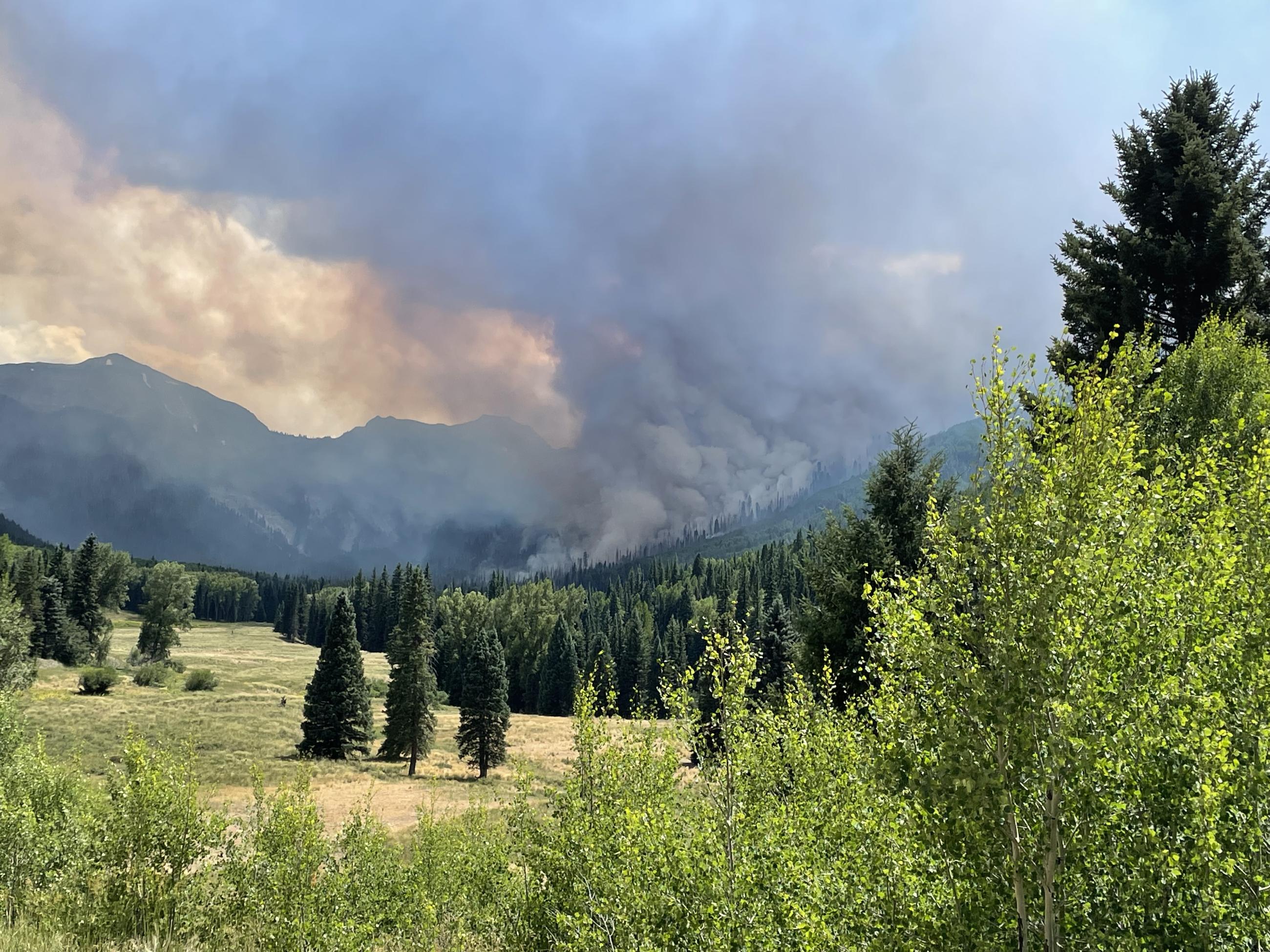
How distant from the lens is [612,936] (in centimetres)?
909

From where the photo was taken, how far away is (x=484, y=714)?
6038cm

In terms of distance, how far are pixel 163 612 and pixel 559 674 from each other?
63.2 metres

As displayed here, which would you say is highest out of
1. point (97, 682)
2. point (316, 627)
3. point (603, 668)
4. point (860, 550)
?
point (860, 550)

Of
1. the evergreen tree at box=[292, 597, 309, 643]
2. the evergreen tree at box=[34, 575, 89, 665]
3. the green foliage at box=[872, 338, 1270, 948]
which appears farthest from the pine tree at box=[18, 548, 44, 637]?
the green foliage at box=[872, 338, 1270, 948]

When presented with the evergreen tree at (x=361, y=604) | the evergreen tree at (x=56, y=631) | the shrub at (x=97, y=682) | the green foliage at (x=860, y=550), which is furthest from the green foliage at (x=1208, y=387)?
the evergreen tree at (x=361, y=604)

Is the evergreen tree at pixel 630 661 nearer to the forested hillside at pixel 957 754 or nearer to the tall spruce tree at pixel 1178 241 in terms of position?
the forested hillside at pixel 957 754

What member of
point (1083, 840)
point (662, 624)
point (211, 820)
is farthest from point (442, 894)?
point (662, 624)

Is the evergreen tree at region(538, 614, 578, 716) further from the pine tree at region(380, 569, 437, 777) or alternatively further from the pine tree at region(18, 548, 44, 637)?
the pine tree at region(18, 548, 44, 637)

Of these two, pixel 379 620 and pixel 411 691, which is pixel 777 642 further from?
pixel 379 620

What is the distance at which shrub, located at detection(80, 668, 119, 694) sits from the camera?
70.1 m

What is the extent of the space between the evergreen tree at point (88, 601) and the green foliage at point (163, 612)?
714cm

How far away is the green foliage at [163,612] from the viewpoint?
9975cm

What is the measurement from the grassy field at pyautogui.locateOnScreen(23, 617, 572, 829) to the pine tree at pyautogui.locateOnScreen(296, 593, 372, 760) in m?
1.82

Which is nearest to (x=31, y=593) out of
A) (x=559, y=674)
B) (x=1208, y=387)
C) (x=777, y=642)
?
(x=559, y=674)
